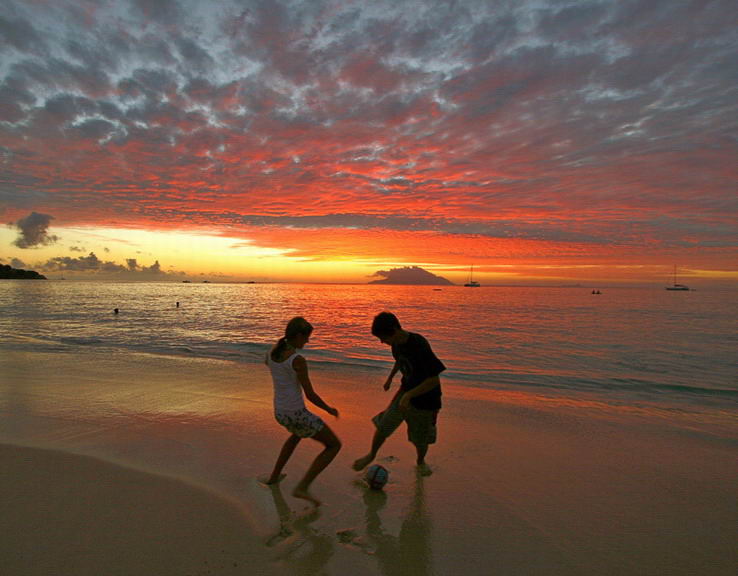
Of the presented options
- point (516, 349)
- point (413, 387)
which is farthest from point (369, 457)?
point (516, 349)

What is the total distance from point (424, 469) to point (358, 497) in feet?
3.69

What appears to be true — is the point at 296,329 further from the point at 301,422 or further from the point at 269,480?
the point at 269,480

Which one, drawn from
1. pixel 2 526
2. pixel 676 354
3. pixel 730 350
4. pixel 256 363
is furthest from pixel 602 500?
pixel 730 350

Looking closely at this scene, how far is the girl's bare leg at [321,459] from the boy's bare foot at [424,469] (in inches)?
59.3

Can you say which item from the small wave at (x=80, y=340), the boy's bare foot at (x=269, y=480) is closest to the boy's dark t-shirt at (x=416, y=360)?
the boy's bare foot at (x=269, y=480)

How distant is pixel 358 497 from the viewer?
4.72 metres

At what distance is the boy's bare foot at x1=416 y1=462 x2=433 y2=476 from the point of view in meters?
5.38

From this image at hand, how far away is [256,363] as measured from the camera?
13.9m

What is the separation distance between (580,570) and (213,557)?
3173 mm

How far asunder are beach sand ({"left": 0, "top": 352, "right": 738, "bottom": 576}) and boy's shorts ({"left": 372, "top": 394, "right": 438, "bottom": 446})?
523 mm

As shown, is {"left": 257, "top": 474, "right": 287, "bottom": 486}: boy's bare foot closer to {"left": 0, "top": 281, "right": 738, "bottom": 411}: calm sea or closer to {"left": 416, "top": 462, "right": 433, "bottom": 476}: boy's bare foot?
{"left": 416, "top": 462, "right": 433, "bottom": 476}: boy's bare foot

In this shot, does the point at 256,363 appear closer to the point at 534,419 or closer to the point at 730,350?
the point at 534,419

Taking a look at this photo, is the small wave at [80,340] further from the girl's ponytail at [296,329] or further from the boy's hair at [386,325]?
the boy's hair at [386,325]

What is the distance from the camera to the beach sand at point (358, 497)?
3652mm
